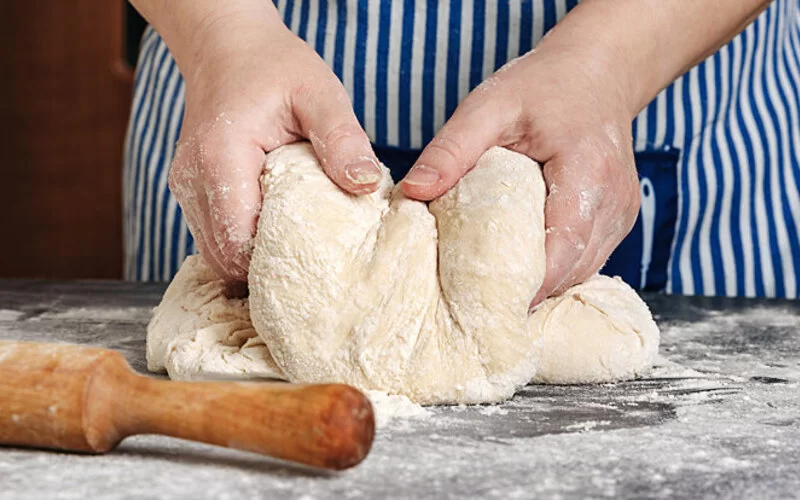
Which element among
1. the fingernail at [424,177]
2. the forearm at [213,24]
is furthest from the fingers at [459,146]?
the forearm at [213,24]

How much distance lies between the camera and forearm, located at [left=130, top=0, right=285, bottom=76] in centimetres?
132

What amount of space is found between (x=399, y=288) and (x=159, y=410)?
35 cm

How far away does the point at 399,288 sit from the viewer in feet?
3.56

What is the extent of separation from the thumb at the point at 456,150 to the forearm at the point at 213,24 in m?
0.33

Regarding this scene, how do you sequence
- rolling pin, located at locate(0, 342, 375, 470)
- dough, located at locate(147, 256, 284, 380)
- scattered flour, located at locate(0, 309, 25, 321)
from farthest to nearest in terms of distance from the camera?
scattered flour, located at locate(0, 309, 25, 321) < dough, located at locate(147, 256, 284, 380) < rolling pin, located at locate(0, 342, 375, 470)

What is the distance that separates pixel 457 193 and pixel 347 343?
0.23m

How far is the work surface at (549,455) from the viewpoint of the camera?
31.2 inches

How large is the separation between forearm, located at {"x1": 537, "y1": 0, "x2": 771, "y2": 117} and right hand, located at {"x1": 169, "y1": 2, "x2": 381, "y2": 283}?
36 centimetres

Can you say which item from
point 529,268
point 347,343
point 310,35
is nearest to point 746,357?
point 529,268

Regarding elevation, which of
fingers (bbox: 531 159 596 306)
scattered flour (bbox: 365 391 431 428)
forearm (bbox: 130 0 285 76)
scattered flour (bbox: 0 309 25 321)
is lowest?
scattered flour (bbox: 0 309 25 321)

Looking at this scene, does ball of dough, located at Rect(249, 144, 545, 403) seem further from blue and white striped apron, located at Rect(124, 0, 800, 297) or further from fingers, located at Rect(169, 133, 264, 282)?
blue and white striped apron, located at Rect(124, 0, 800, 297)

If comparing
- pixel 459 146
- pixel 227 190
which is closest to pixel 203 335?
pixel 227 190

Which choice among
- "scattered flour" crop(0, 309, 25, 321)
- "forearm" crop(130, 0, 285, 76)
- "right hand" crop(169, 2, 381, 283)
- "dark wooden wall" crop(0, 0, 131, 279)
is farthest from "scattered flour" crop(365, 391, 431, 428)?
"dark wooden wall" crop(0, 0, 131, 279)

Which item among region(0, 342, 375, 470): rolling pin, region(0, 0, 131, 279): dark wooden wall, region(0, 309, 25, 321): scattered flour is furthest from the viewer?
region(0, 0, 131, 279): dark wooden wall
